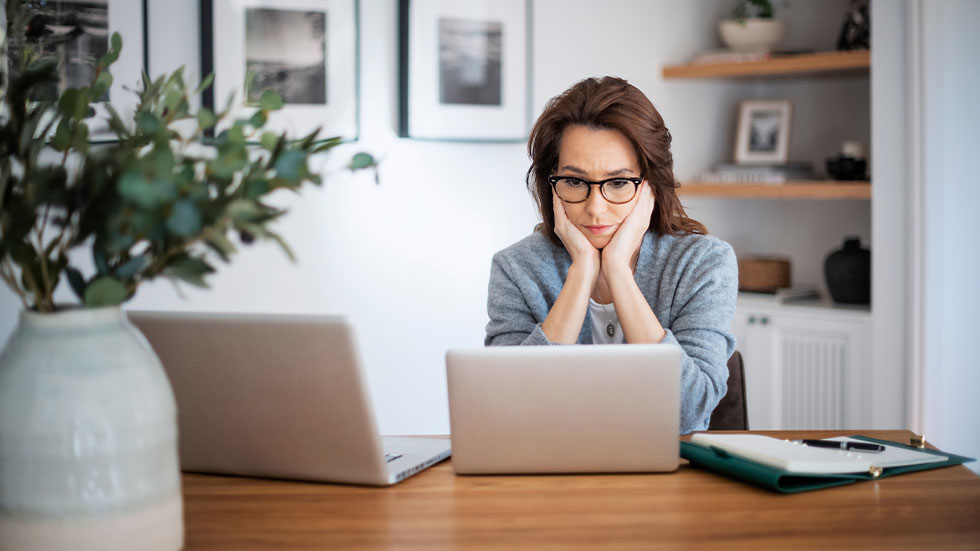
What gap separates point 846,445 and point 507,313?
855 millimetres

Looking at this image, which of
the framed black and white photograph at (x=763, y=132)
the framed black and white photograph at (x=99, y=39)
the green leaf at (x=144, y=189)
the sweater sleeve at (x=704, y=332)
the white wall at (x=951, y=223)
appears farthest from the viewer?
the framed black and white photograph at (x=763, y=132)

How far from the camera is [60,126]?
41.3 inches

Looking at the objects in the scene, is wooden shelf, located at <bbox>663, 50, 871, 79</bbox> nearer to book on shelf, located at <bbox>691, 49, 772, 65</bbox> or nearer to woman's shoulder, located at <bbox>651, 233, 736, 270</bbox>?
book on shelf, located at <bbox>691, 49, 772, 65</bbox>

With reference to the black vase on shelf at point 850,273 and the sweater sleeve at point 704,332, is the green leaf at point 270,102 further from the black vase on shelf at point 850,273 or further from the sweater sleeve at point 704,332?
the black vase on shelf at point 850,273

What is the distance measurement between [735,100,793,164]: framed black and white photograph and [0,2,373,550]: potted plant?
9.35ft

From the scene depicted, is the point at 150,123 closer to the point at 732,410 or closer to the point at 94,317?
the point at 94,317

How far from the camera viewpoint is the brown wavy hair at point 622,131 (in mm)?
2049

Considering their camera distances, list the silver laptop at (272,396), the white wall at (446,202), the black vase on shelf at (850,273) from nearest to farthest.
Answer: the silver laptop at (272,396)
the white wall at (446,202)
the black vase on shelf at (850,273)

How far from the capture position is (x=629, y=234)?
6.81 feet

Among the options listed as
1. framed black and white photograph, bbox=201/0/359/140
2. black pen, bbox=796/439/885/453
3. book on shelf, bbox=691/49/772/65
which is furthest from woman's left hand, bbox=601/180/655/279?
book on shelf, bbox=691/49/772/65

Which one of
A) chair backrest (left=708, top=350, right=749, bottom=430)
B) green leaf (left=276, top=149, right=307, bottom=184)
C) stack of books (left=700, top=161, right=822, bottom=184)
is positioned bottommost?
chair backrest (left=708, top=350, right=749, bottom=430)

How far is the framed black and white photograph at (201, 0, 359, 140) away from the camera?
2947 mm

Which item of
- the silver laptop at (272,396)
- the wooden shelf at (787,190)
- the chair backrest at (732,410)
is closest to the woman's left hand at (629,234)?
the chair backrest at (732,410)

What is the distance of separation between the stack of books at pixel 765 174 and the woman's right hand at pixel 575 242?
1.51 m
